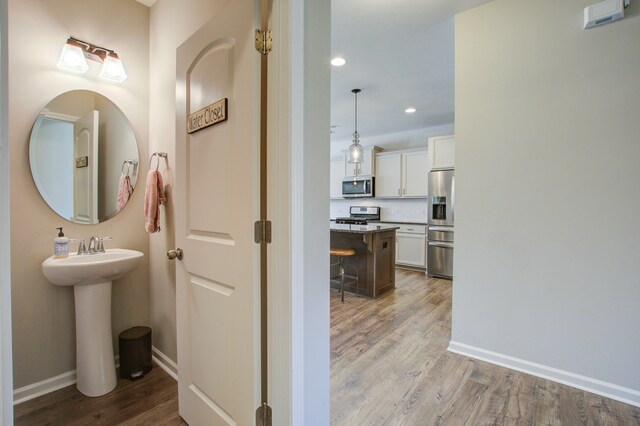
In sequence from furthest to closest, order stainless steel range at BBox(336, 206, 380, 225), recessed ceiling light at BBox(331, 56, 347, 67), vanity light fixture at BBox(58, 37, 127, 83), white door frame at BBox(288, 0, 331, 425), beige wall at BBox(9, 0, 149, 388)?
1. stainless steel range at BBox(336, 206, 380, 225)
2. recessed ceiling light at BBox(331, 56, 347, 67)
3. vanity light fixture at BBox(58, 37, 127, 83)
4. beige wall at BBox(9, 0, 149, 388)
5. white door frame at BBox(288, 0, 331, 425)

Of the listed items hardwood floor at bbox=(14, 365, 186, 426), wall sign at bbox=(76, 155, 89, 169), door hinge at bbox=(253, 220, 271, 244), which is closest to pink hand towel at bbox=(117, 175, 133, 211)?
wall sign at bbox=(76, 155, 89, 169)

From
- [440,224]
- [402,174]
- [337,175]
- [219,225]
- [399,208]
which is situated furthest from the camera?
[337,175]

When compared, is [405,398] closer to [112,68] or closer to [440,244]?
[112,68]

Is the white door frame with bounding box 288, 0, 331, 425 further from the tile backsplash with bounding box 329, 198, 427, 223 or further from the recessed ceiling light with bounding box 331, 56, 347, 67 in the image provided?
the tile backsplash with bounding box 329, 198, 427, 223

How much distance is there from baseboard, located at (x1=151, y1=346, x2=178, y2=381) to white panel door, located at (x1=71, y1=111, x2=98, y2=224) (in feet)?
3.54

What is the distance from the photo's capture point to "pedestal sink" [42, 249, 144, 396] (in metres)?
1.74

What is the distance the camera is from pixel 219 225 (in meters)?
1.30

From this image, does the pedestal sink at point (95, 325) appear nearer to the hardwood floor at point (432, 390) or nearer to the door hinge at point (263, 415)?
the door hinge at point (263, 415)

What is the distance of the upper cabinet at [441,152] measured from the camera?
4.65 metres

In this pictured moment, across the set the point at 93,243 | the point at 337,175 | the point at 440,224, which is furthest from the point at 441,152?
the point at 93,243

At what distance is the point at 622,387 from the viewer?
5.78 ft

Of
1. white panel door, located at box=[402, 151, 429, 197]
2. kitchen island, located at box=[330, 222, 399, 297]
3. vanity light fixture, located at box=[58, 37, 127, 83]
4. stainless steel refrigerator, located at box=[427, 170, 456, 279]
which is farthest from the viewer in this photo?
white panel door, located at box=[402, 151, 429, 197]

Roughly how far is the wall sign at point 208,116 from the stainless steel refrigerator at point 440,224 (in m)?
4.20

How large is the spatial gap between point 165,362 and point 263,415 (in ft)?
4.21
